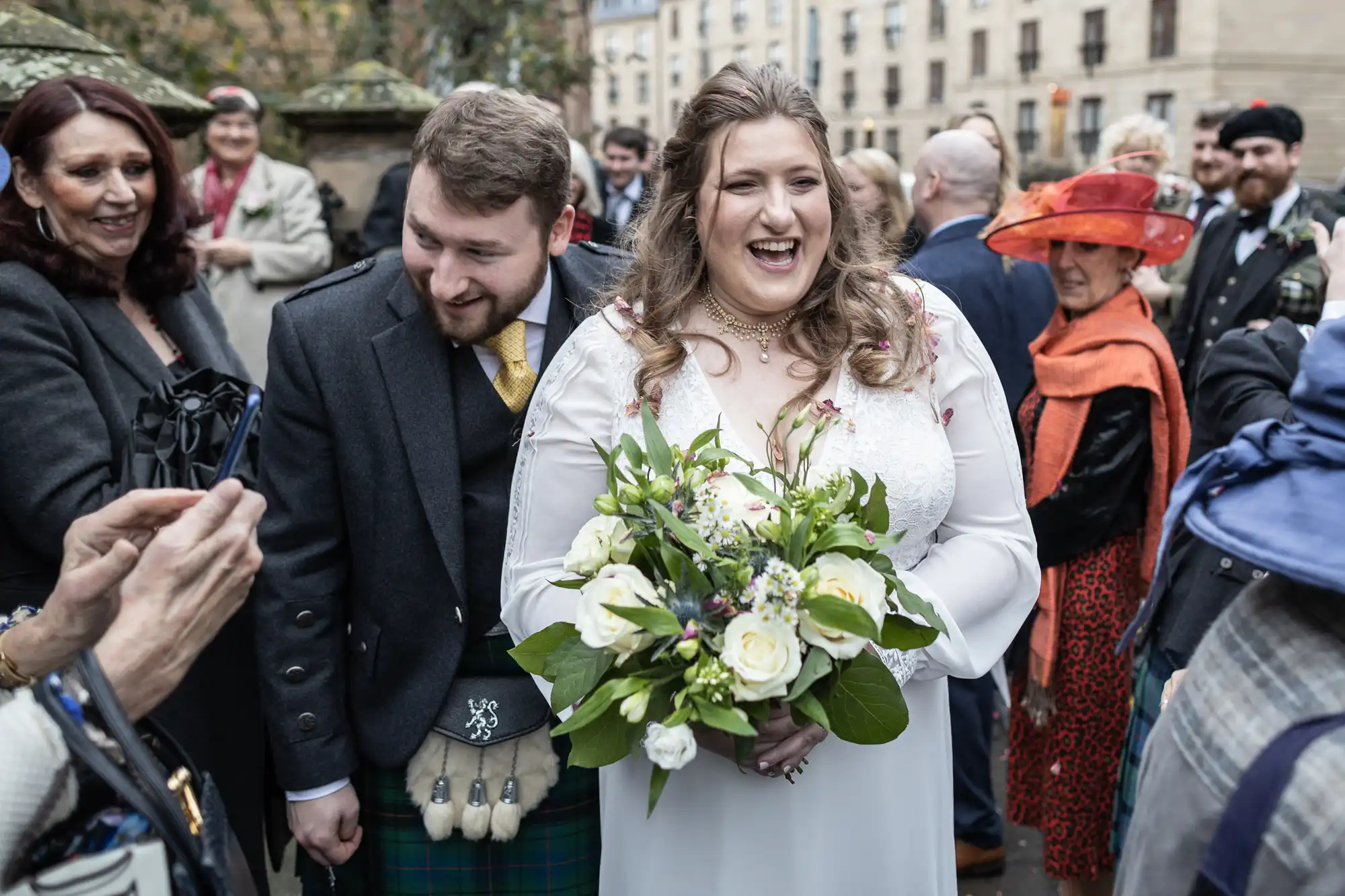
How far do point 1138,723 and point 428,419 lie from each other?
2080 mm

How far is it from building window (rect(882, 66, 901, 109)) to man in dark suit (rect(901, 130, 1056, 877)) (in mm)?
46449

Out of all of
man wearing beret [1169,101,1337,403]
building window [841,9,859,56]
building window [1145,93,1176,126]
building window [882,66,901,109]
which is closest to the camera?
man wearing beret [1169,101,1337,403]

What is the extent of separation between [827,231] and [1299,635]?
1.25 metres

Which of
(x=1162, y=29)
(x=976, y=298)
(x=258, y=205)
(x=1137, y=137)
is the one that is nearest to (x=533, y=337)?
(x=976, y=298)

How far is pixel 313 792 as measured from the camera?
2488mm

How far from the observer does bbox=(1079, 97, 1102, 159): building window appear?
129ft

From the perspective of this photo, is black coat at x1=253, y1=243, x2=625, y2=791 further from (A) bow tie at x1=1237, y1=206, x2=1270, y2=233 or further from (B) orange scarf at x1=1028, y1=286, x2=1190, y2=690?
(A) bow tie at x1=1237, y1=206, x2=1270, y2=233

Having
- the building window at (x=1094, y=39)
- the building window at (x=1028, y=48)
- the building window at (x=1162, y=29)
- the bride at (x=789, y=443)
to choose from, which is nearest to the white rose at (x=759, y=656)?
the bride at (x=789, y=443)

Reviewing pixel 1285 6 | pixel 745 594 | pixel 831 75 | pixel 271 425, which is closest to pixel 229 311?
pixel 271 425

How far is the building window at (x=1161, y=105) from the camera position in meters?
35.8

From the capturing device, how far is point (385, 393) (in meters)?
2.45

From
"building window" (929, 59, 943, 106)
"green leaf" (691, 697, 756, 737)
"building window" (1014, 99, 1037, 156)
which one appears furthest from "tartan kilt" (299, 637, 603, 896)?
"building window" (929, 59, 943, 106)

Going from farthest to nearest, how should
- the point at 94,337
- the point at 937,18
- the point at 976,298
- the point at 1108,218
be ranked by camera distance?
the point at 937,18, the point at 976,298, the point at 1108,218, the point at 94,337

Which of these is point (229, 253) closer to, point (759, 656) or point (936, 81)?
point (759, 656)
